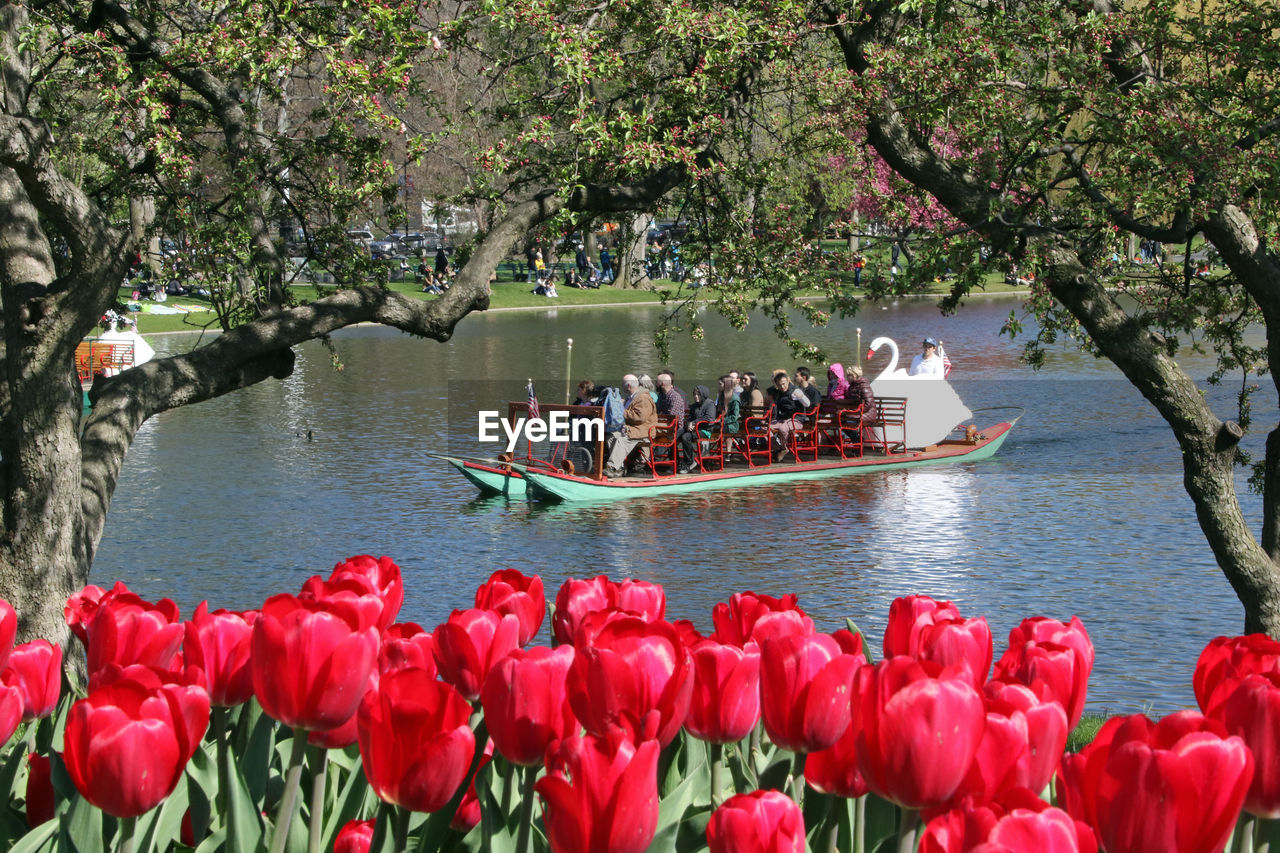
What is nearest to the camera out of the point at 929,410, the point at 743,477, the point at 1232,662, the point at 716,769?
the point at 1232,662

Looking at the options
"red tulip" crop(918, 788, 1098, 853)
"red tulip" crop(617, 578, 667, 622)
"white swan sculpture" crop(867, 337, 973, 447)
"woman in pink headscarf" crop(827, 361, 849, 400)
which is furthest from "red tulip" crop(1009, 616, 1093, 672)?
"white swan sculpture" crop(867, 337, 973, 447)

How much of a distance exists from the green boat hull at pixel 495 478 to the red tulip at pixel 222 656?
1946cm

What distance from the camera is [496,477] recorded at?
21797mm

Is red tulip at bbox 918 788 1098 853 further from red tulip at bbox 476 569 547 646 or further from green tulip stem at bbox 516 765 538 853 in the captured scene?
red tulip at bbox 476 569 547 646

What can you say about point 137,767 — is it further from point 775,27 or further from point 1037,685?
point 775,27

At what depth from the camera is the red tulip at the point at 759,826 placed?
1530mm

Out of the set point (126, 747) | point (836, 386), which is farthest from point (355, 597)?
point (836, 386)

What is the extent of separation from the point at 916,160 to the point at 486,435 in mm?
19435

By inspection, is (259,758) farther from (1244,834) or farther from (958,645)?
(1244,834)

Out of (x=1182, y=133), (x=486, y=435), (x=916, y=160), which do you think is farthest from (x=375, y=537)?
(x=1182, y=133)

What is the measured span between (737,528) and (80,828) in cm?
1787

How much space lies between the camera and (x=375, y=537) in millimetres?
18828

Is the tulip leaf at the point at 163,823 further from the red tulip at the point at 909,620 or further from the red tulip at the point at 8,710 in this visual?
the red tulip at the point at 909,620

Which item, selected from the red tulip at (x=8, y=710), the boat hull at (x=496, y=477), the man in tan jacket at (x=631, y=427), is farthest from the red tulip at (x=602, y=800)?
the man in tan jacket at (x=631, y=427)
